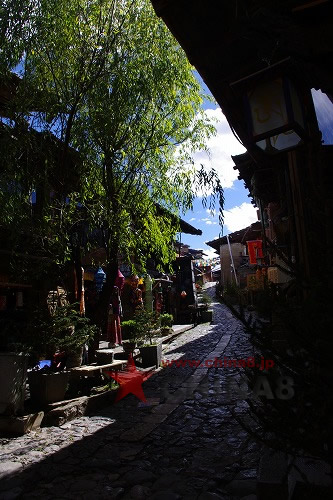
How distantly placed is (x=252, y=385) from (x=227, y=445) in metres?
3.13

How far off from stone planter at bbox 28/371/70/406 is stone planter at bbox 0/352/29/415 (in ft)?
1.70

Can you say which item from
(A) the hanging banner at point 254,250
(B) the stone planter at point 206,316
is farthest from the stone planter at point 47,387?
(B) the stone planter at point 206,316

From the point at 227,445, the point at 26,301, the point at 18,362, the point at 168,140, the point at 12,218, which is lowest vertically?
the point at 227,445

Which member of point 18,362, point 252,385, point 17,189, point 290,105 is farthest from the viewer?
point 17,189

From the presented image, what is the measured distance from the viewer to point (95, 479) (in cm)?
400

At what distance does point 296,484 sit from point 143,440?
2.98 m

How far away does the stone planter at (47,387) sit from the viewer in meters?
6.21

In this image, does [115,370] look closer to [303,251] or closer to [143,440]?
[143,440]

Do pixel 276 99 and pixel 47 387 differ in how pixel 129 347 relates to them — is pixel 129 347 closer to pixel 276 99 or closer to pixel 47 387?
pixel 47 387

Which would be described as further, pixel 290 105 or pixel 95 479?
pixel 95 479

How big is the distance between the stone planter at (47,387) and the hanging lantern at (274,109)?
5.12 m

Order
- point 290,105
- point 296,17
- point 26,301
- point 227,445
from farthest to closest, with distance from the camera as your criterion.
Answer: point 26,301, point 227,445, point 290,105, point 296,17

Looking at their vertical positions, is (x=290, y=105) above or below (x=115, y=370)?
above

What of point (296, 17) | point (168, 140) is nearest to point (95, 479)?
point (296, 17)
